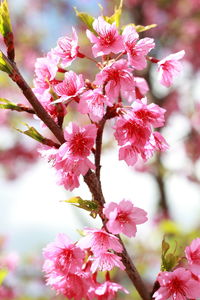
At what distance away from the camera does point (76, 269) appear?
1597 mm

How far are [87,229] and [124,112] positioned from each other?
431 millimetres

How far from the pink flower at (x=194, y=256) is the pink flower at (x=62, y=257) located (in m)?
0.38

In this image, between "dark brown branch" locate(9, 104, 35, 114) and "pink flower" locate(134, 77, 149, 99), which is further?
"pink flower" locate(134, 77, 149, 99)

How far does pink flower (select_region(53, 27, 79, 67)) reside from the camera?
1688 millimetres

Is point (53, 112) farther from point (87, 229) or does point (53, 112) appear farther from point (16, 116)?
point (16, 116)

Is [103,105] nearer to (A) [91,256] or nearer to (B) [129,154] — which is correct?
(B) [129,154]

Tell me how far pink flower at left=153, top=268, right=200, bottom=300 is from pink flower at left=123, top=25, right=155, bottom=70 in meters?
0.75

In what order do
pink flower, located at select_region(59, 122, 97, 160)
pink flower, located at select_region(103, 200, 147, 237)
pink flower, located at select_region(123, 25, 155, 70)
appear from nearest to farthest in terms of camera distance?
pink flower, located at select_region(103, 200, 147, 237)
pink flower, located at select_region(59, 122, 97, 160)
pink flower, located at select_region(123, 25, 155, 70)

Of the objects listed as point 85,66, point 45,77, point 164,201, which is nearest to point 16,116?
point 85,66

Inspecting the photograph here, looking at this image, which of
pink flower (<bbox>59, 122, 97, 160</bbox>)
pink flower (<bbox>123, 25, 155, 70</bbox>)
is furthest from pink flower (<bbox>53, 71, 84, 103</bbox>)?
pink flower (<bbox>123, 25, 155, 70</bbox>)

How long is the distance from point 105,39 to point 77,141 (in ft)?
1.31

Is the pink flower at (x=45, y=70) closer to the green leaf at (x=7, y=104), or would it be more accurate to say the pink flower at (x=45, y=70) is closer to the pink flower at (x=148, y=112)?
the green leaf at (x=7, y=104)

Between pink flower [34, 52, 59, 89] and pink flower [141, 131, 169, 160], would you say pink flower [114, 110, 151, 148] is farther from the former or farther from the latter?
pink flower [34, 52, 59, 89]

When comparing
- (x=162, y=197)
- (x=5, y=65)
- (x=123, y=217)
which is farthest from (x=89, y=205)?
(x=162, y=197)
